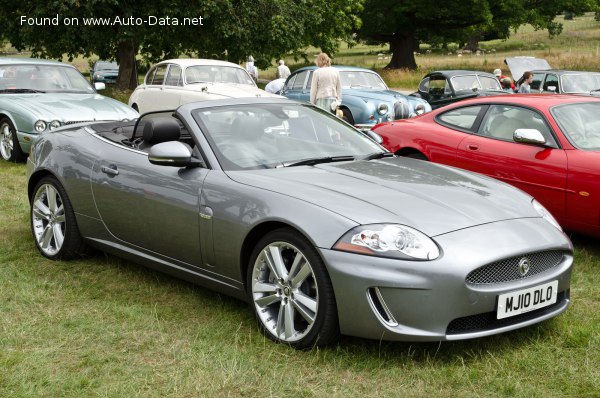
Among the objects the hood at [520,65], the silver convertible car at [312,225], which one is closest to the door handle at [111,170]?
the silver convertible car at [312,225]

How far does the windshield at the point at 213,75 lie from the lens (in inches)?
566

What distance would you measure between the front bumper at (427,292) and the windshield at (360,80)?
37.0 ft

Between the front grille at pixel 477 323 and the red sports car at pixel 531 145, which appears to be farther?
the red sports car at pixel 531 145

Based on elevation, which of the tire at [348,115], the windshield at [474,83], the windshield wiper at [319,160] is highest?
the windshield wiper at [319,160]

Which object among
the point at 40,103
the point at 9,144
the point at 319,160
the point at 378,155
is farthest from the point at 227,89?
the point at 319,160

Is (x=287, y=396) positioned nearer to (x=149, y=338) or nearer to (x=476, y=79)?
(x=149, y=338)

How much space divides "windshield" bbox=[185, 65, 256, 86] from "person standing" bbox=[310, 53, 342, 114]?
2177mm

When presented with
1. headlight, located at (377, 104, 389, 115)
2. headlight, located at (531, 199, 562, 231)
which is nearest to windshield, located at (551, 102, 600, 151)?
headlight, located at (531, 199, 562, 231)

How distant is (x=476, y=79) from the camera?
54.5 ft

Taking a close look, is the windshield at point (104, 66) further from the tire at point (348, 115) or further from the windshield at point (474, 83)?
the tire at point (348, 115)

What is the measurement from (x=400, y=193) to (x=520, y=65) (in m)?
16.6

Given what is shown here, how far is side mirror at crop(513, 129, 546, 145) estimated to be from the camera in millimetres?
6438

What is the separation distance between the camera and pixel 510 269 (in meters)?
3.93

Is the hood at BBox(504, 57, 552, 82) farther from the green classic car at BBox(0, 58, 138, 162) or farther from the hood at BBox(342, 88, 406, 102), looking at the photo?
the green classic car at BBox(0, 58, 138, 162)
